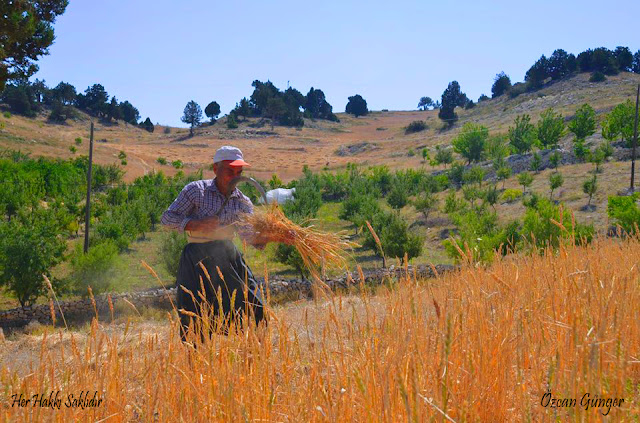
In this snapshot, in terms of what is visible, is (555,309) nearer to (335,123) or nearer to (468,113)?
(468,113)

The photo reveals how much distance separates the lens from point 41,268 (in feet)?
36.1

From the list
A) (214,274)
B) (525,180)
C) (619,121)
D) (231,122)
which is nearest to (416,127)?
(231,122)

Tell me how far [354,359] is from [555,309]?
44.5 inches

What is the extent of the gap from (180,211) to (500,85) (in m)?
82.3

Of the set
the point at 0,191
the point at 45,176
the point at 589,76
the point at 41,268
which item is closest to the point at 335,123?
the point at 589,76

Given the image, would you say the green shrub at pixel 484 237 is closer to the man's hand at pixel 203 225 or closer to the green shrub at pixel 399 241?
the green shrub at pixel 399 241

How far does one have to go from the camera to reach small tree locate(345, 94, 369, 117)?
95.3m

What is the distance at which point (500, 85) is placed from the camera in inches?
3140

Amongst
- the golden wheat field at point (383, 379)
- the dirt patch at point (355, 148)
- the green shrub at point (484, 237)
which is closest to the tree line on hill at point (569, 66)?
the dirt patch at point (355, 148)

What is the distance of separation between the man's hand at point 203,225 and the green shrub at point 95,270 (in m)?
9.28

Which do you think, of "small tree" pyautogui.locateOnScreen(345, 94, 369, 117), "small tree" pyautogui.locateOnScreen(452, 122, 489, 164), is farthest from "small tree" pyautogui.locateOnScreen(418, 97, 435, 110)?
"small tree" pyautogui.locateOnScreen(452, 122, 489, 164)

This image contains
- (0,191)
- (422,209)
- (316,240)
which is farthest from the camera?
(422,209)

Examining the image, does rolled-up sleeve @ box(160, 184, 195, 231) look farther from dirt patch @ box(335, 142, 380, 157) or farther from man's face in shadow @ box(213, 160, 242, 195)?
dirt patch @ box(335, 142, 380, 157)

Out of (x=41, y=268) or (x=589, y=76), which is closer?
(x=41, y=268)
